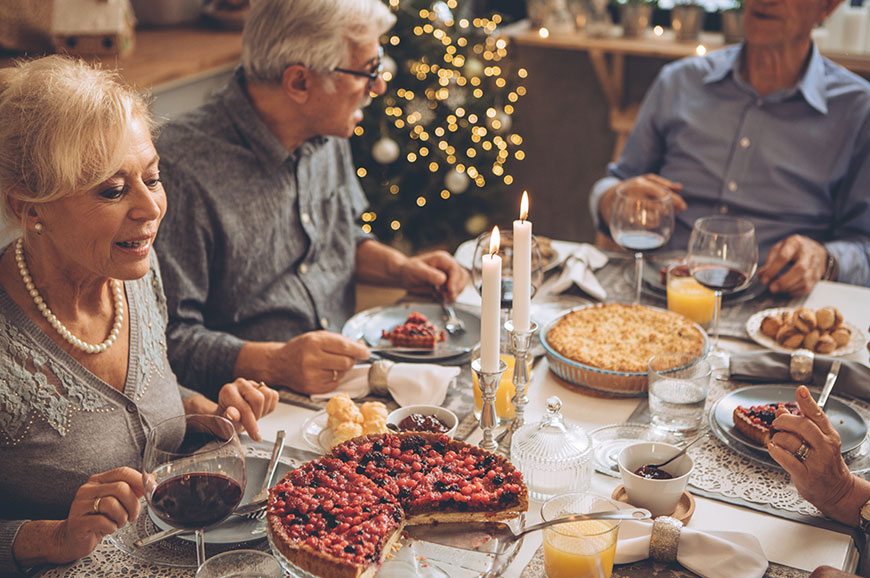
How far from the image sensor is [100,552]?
1224 mm

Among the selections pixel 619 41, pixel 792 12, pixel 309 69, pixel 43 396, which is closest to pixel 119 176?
pixel 43 396

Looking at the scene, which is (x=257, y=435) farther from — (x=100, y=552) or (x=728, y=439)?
(x=728, y=439)

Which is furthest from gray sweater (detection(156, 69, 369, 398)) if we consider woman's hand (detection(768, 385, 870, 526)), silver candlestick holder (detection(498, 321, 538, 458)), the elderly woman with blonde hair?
woman's hand (detection(768, 385, 870, 526))

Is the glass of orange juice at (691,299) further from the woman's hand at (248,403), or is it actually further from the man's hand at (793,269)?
the woman's hand at (248,403)

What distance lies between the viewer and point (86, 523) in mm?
1160

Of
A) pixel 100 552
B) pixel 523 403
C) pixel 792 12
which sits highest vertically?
pixel 792 12

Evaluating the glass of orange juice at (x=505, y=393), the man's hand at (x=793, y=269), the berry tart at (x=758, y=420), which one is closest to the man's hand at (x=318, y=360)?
the glass of orange juice at (x=505, y=393)

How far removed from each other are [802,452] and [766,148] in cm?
152

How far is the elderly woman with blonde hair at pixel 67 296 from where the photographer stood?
4.13ft

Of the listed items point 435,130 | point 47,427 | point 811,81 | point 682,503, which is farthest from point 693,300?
point 435,130

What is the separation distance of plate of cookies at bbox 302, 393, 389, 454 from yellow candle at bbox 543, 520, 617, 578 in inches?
16.4

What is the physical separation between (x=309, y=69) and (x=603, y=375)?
0.98 metres

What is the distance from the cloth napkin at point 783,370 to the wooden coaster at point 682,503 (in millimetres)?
478

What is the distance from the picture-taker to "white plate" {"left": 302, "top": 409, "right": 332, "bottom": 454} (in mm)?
1476
